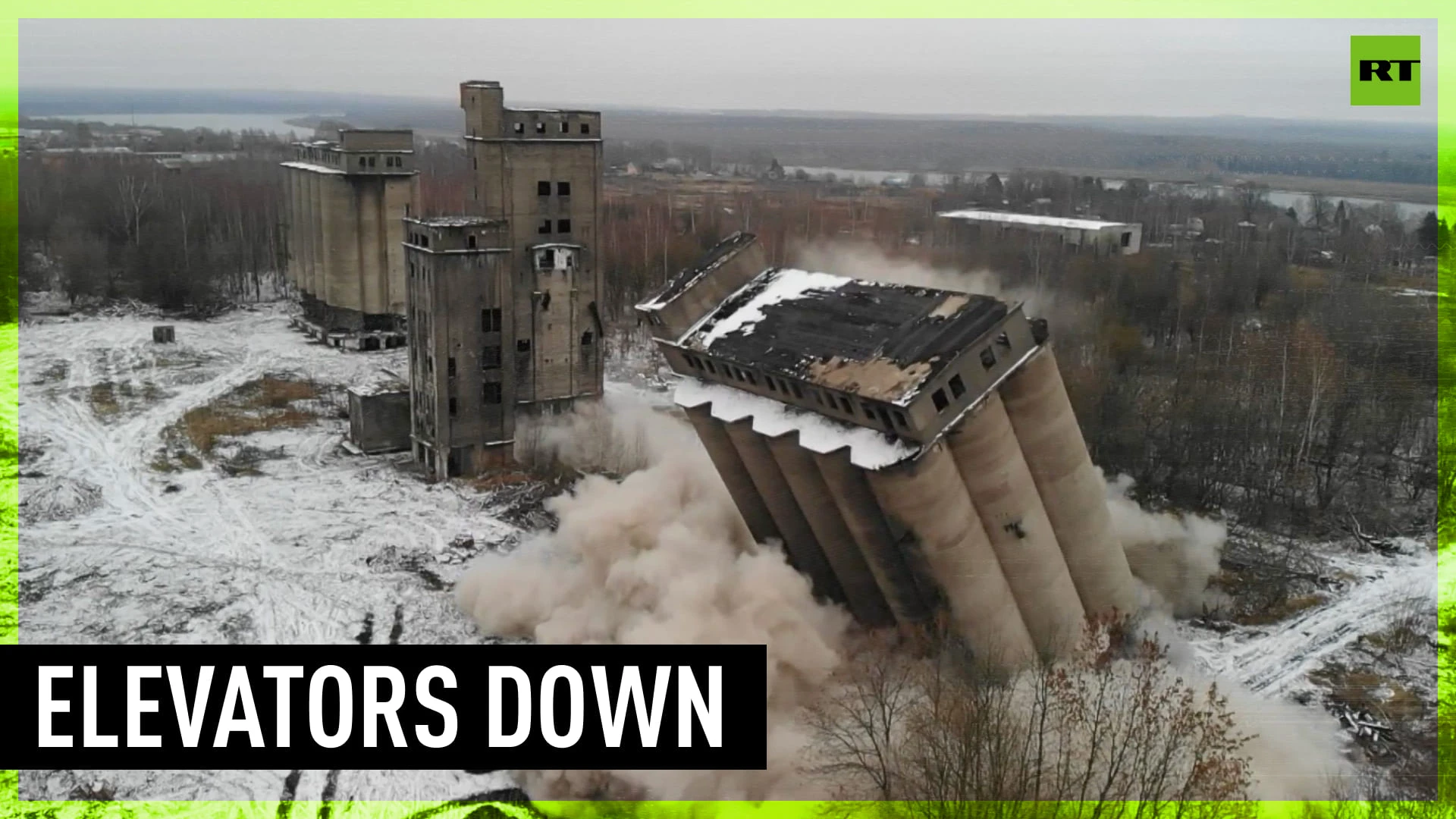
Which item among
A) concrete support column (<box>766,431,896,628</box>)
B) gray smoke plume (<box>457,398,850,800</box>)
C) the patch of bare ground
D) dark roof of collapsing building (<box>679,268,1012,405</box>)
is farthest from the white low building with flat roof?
the patch of bare ground

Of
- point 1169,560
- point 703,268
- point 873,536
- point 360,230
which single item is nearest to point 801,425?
point 873,536

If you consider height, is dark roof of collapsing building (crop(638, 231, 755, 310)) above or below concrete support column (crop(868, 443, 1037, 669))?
above

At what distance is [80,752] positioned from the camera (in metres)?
16.2

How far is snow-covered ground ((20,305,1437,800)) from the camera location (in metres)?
22.2

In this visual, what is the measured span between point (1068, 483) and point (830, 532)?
437 centimetres

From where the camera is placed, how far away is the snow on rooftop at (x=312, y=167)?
5034 cm

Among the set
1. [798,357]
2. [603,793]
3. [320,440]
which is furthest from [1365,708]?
[320,440]

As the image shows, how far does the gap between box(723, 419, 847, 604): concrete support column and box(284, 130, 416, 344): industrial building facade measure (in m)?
33.7

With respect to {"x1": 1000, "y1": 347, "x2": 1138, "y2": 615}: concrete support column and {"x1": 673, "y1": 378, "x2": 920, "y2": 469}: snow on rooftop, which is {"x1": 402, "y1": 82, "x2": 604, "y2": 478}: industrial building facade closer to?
{"x1": 673, "y1": 378, "x2": 920, "y2": 469}: snow on rooftop

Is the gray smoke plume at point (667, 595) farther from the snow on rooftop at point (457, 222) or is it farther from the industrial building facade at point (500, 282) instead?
the snow on rooftop at point (457, 222)

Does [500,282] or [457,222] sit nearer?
[457,222]

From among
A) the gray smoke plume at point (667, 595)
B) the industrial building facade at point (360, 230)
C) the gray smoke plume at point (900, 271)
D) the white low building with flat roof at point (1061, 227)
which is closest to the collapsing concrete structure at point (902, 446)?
the gray smoke plume at point (667, 595)

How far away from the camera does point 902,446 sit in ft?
58.1

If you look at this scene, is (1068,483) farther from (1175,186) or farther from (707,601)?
(1175,186)
